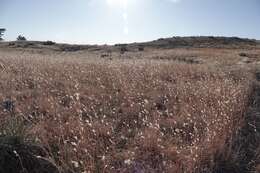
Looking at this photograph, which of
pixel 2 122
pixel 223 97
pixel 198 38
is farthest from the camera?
pixel 198 38

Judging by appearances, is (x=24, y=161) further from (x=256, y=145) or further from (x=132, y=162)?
(x=256, y=145)

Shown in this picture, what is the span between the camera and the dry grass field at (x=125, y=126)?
4098 mm

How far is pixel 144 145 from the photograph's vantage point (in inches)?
174

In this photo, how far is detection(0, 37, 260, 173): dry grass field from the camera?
410cm

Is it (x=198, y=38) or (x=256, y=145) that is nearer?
(x=256, y=145)

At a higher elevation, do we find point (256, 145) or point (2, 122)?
point (2, 122)

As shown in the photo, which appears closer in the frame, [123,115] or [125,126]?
[125,126]

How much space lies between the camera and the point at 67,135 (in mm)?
4711

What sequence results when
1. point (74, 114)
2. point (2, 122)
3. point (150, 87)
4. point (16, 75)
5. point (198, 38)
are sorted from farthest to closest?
point (198, 38), point (16, 75), point (150, 87), point (74, 114), point (2, 122)

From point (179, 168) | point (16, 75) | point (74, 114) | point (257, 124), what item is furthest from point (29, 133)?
point (16, 75)

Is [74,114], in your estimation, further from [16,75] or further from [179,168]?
[16,75]

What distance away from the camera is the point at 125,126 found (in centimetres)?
527

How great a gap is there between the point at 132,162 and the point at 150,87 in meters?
3.50

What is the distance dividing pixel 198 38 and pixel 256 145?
55.8 metres
